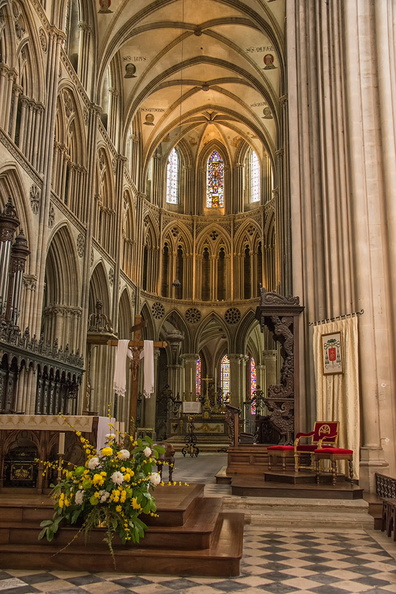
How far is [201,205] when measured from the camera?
35469 millimetres

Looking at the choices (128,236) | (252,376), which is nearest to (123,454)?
(128,236)

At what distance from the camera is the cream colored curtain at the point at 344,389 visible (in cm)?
984

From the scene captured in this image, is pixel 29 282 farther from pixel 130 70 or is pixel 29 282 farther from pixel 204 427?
pixel 130 70

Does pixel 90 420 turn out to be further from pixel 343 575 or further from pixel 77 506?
pixel 343 575

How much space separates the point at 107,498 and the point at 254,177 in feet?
104

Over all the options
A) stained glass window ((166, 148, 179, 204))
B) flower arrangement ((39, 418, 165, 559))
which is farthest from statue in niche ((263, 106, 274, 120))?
flower arrangement ((39, 418, 165, 559))

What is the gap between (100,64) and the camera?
2258cm

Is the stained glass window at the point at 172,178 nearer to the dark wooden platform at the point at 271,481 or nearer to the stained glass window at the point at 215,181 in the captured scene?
the stained glass window at the point at 215,181

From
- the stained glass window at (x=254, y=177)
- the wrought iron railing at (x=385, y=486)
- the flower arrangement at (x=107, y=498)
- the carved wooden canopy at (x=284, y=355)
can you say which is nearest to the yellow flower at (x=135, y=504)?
the flower arrangement at (x=107, y=498)

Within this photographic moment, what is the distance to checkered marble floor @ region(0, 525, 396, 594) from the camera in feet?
14.8

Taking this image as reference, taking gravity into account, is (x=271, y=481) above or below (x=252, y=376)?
below

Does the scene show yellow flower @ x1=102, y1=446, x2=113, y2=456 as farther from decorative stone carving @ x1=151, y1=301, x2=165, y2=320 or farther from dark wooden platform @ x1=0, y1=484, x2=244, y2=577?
decorative stone carving @ x1=151, y1=301, x2=165, y2=320

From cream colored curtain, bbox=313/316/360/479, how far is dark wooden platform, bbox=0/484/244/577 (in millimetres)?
4566

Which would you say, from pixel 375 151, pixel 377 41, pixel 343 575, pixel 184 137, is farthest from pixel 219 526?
pixel 184 137
